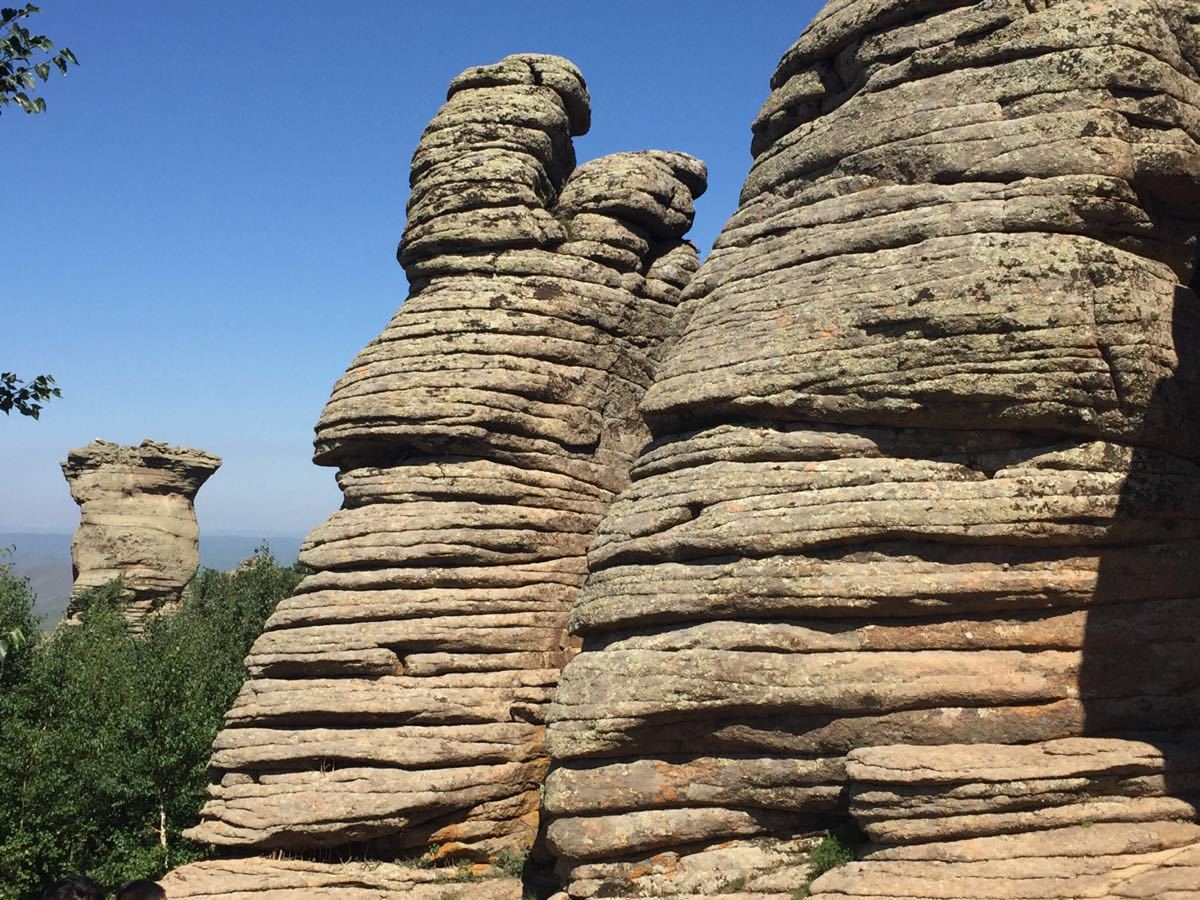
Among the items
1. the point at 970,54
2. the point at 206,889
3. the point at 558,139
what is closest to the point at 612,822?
the point at 206,889

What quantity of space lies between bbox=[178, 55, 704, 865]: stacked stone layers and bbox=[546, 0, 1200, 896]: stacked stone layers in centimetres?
332

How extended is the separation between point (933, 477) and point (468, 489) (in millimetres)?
8894

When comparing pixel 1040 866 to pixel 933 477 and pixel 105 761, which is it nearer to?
pixel 933 477

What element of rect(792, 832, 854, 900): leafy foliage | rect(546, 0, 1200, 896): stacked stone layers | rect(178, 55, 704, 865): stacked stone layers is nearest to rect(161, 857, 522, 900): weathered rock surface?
rect(178, 55, 704, 865): stacked stone layers


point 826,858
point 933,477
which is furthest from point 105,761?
point 933,477

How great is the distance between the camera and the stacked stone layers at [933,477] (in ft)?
46.4

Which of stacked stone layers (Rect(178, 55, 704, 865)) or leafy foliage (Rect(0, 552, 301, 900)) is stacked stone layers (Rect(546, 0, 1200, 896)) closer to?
stacked stone layers (Rect(178, 55, 704, 865))

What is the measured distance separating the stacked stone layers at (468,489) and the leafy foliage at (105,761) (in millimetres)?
3731

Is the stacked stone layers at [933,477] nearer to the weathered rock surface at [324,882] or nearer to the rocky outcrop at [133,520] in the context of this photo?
the weathered rock surface at [324,882]

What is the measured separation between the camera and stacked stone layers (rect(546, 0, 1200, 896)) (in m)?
14.1

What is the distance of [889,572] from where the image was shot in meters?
14.4

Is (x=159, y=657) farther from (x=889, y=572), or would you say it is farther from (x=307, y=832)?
(x=889, y=572)

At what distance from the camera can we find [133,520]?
48.5 m

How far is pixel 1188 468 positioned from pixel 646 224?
12.6m
